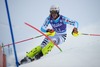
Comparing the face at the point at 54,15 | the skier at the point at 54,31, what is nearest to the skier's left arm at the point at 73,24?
the skier at the point at 54,31

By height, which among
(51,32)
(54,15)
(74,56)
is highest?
(54,15)

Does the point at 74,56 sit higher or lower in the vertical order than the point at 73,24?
lower

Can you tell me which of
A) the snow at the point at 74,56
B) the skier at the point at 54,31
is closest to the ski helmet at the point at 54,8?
the skier at the point at 54,31

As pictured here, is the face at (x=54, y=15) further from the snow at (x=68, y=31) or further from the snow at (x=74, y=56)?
the snow at (x=74, y=56)

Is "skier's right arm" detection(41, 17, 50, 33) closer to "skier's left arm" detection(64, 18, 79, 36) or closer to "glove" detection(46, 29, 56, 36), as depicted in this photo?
"glove" detection(46, 29, 56, 36)

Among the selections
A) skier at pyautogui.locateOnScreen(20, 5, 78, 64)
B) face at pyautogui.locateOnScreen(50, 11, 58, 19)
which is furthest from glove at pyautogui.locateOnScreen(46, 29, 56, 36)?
face at pyautogui.locateOnScreen(50, 11, 58, 19)

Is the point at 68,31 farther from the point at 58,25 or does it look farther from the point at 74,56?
the point at 74,56

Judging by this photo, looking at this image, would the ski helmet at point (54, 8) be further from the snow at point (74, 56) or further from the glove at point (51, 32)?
the snow at point (74, 56)

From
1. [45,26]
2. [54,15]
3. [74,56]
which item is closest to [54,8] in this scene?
[54,15]

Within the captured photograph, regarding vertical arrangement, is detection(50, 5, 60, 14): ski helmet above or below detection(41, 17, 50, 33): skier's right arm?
above

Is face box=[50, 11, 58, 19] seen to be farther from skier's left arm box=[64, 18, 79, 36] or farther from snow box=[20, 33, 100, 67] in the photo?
snow box=[20, 33, 100, 67]

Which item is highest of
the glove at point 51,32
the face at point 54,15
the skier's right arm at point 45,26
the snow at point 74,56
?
the face at point 54,15

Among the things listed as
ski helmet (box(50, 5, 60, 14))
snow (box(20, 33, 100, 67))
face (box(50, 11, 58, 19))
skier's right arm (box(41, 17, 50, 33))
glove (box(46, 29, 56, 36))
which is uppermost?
ski helmet (box(50, 5, 60, 14))

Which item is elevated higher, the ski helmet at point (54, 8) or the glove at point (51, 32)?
the ski helmet at point (54, 8)
